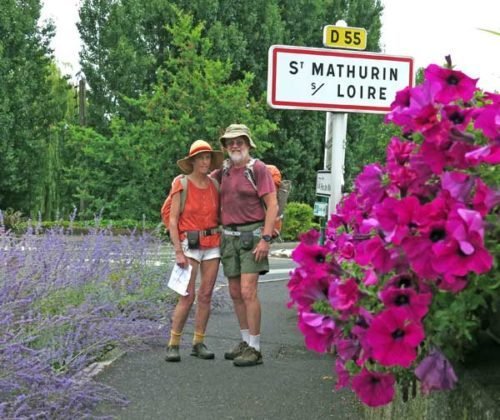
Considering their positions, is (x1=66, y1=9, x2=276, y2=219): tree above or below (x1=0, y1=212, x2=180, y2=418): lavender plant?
above

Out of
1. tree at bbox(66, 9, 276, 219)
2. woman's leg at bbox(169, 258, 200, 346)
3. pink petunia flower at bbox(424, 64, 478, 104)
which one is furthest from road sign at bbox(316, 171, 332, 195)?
tree at bbox(66, 9, 276, 219)

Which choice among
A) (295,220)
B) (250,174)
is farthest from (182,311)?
(295,220)

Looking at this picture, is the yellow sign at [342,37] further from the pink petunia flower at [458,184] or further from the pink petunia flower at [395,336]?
the pink petunia flower at [395,336]

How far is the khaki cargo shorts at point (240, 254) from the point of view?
5.48 m

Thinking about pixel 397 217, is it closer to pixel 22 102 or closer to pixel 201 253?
pixel 201 253

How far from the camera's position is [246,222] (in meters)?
5.50

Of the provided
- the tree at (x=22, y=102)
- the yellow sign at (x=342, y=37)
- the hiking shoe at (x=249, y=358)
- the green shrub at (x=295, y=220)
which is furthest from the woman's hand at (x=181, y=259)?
the tree at (x=22, y=102)

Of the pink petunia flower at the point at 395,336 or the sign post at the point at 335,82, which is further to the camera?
the sign post at the point at 335,82

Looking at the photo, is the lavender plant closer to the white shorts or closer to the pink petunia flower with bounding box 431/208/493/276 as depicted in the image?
the white shorts

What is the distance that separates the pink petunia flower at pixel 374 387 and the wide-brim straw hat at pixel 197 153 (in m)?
3.83

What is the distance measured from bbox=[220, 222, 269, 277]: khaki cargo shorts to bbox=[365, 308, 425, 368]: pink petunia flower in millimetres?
3848

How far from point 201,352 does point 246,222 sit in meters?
1.06

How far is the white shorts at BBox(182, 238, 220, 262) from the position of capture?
18.5 feet

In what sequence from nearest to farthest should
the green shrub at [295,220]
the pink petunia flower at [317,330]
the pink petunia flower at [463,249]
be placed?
the pink petunia flower at [463,249], the pink petunia flower at [317,330], the green shrub at [295,220]
